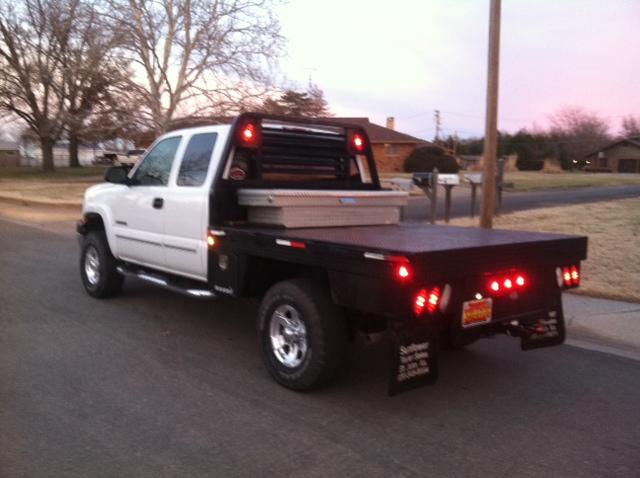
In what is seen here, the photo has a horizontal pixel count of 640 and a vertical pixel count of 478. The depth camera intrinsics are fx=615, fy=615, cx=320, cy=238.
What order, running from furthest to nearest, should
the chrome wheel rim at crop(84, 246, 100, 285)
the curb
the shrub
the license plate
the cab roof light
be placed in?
the shrub, the curb, the chrome wheel rim at crop(84, 246, 100, 285), the license plate, the cab roof light

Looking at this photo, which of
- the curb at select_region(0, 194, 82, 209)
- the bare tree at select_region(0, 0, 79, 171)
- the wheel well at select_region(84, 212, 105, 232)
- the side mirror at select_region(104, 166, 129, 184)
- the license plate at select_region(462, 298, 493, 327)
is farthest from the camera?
the bare tree at select_region(0, 0, 79, 171)

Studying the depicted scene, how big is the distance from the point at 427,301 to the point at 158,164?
3.75 m

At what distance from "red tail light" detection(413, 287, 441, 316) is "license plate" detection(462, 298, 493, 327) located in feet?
0.94

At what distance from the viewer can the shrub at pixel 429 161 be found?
40.1m

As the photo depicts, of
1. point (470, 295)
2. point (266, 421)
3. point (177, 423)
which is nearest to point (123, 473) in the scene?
point (177, 423)

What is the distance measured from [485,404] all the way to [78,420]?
2850 millimetres

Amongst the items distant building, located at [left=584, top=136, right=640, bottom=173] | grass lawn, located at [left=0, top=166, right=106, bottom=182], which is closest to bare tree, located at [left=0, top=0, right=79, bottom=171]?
grass lawn, located at [left=0, top=166, right=106, bottom=182]

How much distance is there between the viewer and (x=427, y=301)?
13.1 feet

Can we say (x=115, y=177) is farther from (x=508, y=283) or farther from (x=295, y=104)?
(x=295, y=104)

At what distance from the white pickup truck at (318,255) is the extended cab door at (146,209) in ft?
0.07

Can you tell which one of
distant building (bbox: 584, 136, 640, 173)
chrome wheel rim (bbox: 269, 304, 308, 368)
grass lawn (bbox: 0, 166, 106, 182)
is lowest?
chrome wheel rim (bbox: 269, 304, 308, 368)

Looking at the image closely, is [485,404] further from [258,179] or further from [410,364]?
[258,179]

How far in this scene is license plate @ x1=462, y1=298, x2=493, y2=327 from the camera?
13.9ft

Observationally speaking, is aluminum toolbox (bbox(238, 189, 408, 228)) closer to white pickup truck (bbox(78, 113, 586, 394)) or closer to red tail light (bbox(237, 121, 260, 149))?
white pickup truck (bbox(78, 113, 586, 394))
